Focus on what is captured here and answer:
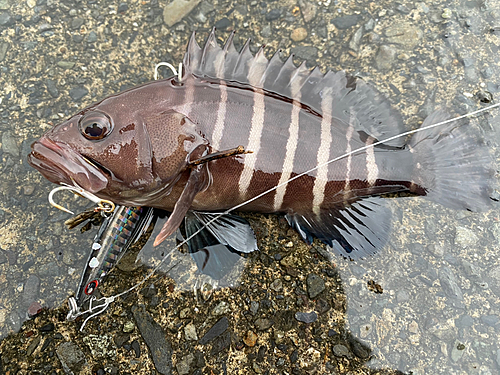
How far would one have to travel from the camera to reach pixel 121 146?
7.08ft

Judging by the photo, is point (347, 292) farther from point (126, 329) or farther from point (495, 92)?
point (495, 92)

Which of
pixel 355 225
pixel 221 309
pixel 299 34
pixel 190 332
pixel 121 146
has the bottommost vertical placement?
pixel 190 332

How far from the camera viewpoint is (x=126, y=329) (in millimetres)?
2494

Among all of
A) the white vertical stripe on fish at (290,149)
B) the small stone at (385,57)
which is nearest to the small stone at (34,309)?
the white vertical stripe on fish at (290,149)

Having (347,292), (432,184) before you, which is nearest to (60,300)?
(347,292)

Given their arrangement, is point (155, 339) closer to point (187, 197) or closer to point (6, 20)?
point (187, 197)

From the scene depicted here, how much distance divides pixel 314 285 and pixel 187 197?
3.40ft

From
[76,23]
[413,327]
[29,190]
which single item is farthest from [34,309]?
[413,327]

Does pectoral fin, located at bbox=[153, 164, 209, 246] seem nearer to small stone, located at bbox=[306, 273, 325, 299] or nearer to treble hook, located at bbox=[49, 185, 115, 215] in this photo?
treble hook, located at bbox=[49, 185, 115, 215]

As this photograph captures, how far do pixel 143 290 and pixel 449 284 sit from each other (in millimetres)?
2039

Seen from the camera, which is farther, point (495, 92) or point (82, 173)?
point (495, 92)

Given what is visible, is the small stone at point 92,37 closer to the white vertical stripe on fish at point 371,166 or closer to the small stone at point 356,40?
the small stone at point 356,40

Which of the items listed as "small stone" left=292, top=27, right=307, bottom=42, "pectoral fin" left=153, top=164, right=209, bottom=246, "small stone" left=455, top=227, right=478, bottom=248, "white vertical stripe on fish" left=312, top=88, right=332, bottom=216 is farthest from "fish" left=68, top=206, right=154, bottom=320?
"small stone" left=455, top=227, right=478, bottom=248

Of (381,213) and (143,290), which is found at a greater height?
(381,213)
